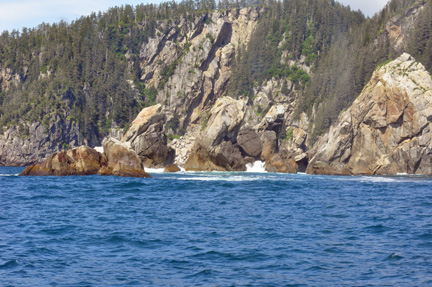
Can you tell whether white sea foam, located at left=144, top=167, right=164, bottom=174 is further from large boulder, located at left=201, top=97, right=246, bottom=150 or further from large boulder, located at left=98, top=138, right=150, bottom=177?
large boulder, located at left=98, top=138, right=150, bottom=177

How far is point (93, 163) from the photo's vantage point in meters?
72.2

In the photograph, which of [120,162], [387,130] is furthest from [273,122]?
[120,162]

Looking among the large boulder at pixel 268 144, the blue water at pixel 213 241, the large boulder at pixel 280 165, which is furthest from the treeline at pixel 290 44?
the blue water at pixel 213 241

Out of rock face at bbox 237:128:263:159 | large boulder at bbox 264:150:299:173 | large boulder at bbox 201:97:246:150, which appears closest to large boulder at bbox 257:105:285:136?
rock face at bbox 237:128:263:159

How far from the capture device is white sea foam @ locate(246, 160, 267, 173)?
329 feet

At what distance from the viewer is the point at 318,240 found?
82.7ft

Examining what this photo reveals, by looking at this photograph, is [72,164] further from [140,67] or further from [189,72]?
[140,67]

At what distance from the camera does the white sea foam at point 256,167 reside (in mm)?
100188

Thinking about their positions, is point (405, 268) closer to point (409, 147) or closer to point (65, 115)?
point (409, 147)

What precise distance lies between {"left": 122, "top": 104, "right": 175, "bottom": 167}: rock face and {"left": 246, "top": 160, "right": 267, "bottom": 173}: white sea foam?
1595 centimetres

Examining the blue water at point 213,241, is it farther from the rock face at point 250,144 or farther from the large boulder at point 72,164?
the rock face at point 250,144

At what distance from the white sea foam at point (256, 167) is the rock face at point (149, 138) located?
628 inches

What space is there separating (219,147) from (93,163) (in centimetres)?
3068

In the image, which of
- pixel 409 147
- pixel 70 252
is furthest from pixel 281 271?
pixel 409 147
